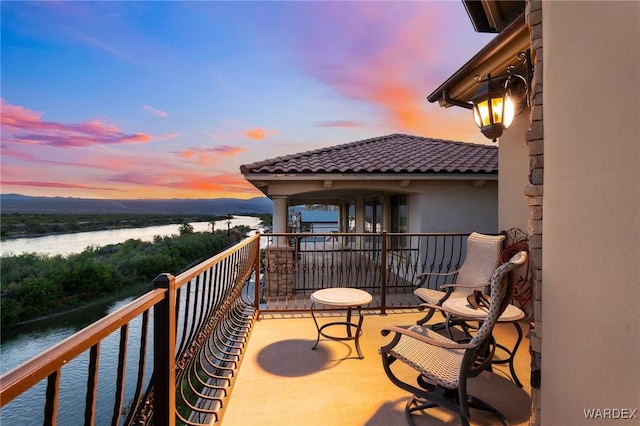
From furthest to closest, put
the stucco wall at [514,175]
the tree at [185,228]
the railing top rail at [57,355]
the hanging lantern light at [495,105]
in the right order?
the tree at [185,228] < the stucco wall at [514,175] < the hanging lantern light at [495,105] < the railing top rail at [57,355]

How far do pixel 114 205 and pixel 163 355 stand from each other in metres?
28.6

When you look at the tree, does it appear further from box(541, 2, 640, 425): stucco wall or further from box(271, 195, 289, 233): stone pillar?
box(541, 2, 640, 425): stucco wall

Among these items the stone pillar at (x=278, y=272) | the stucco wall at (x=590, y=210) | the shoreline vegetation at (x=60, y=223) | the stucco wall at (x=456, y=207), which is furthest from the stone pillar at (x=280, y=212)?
the shoreline vegetation at (x=60, y=223)

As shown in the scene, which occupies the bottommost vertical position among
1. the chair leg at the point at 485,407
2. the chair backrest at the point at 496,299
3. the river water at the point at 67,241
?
the river water at the point at 67,241

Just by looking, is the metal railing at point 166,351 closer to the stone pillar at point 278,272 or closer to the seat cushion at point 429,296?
the seat cushion at point 429,296

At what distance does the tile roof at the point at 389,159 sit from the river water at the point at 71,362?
4.02 metres

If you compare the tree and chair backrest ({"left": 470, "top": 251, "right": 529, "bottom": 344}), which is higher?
chair backrest ({"left": 470, "top": 251, "right": 529, "bottom": 344})

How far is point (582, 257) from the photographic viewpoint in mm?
1476

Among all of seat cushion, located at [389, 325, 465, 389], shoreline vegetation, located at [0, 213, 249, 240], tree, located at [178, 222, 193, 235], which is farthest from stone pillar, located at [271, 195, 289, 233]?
tree, located at [178, 222, 193, 235]

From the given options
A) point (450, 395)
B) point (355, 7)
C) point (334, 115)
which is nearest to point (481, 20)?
point (355, 7)

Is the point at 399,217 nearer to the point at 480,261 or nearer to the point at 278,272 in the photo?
the point at 278,272

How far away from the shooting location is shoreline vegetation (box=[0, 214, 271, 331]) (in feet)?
41.9

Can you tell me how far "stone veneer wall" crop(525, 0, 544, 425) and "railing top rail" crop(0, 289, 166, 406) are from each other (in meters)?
2.06

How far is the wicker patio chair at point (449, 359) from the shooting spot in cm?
180
